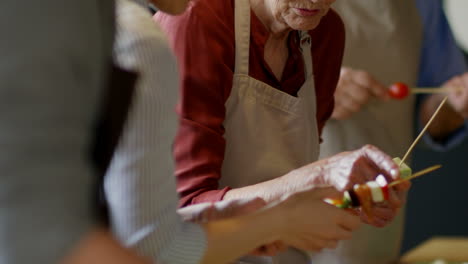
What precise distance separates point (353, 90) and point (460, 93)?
37cm

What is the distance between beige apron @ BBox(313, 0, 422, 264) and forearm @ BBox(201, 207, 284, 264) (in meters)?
1.27

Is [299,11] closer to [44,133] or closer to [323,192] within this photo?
[323,192]

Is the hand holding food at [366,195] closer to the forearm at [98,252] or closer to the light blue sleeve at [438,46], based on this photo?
the forearm at [98,252]

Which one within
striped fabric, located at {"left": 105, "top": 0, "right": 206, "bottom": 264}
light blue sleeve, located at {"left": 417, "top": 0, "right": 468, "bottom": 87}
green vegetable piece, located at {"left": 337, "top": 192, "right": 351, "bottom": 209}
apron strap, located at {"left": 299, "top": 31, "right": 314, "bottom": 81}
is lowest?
light blue sleeve, located at {"left": 417, "top": 0, "right": 468, "bottom": 87}

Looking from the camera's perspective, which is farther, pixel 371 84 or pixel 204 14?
pixel 371 84

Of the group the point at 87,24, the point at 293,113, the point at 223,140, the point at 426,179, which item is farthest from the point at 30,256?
the point at 426,179

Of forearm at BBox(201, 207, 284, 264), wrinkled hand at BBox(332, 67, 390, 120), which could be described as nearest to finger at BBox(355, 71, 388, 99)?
wrinkled hand at BBox(332, 67, 390, 120)

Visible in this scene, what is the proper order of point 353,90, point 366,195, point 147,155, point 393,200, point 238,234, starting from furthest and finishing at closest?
point 353,90
point 393,200
point 366,195
point 238,234
point 147,155

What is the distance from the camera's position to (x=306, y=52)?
1573 millimetres

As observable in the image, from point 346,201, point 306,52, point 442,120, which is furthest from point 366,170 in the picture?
point 442,120

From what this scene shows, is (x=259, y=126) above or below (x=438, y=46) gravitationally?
above

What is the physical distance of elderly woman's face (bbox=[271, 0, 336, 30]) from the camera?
4.72 feet

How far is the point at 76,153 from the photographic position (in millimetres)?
582

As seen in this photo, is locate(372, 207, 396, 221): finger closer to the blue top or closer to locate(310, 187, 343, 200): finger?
locate(310, 187, 343, 200): finger
